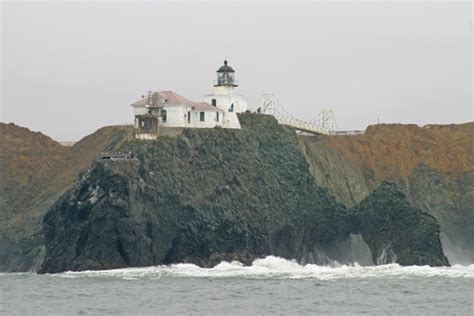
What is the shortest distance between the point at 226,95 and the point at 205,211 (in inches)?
646

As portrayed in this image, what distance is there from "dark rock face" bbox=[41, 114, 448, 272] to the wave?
4.15ft

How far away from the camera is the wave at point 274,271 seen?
103875 millimetres

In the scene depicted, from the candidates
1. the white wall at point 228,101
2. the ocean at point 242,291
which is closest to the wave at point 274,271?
the ocean at point 242,291

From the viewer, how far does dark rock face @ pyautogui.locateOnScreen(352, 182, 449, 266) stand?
116 metres

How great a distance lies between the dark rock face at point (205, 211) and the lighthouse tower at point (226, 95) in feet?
4.72

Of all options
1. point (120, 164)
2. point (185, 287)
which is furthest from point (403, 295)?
point (120, 164)

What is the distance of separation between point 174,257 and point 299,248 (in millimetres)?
13649

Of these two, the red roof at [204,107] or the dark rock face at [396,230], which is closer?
the dark rock face at [396,230]

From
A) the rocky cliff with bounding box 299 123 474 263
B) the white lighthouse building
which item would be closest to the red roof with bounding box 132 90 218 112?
the white lighthouse building

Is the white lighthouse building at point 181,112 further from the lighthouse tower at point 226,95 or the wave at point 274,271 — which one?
the wave at point 274,271

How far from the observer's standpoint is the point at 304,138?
138875 mm

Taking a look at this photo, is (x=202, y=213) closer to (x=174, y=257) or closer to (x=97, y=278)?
(x=174, y=257)

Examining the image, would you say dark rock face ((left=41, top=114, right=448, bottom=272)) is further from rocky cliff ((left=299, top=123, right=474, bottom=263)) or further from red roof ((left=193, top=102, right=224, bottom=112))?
rocky cliff ((left=299, top=123, right=474, bottom=263))

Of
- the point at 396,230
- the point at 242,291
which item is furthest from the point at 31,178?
the point at 242,291
